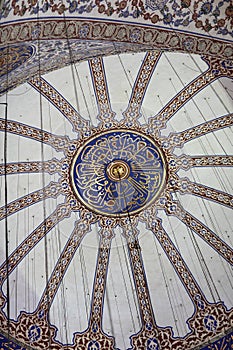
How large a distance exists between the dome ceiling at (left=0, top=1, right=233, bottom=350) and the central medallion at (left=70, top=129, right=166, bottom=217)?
0.02 m

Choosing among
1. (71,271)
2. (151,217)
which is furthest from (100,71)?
(71,271)

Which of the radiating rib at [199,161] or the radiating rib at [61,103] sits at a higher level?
the radiating rib at [61,103]

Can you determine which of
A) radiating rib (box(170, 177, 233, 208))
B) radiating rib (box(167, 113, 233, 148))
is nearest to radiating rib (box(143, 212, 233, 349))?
radiating rib (box(170, 177, 233, 208))

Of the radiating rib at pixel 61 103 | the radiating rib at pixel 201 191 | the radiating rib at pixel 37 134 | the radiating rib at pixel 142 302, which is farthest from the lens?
the radiating rib at pixel 201 191

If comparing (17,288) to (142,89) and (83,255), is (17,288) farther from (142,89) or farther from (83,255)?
(142,89)

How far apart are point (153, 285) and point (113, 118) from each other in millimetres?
3490

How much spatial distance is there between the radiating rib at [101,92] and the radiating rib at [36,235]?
1.98 m

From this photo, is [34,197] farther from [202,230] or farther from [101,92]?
[202,230]

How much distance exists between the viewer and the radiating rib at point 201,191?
10797 millimetres

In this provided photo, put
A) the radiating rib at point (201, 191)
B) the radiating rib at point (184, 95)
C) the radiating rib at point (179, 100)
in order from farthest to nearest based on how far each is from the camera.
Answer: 1. the radiating rib at point (201, 191)
2. the radiating rib at point (179, 100)
3. the radiating rib at point (184, 95)

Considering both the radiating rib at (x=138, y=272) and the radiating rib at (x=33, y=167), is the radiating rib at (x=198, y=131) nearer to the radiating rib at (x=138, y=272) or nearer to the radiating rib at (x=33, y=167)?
the radiating rib at (x=138, y=272)

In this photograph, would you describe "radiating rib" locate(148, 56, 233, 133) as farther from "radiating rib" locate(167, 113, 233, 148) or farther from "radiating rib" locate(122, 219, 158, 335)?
"radiating rib" locate(122, 219, 158, 335)

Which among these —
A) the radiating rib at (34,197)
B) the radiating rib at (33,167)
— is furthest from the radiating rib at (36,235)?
the radiating rib at (33,167)

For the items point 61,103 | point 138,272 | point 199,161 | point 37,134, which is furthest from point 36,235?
point 199,161
